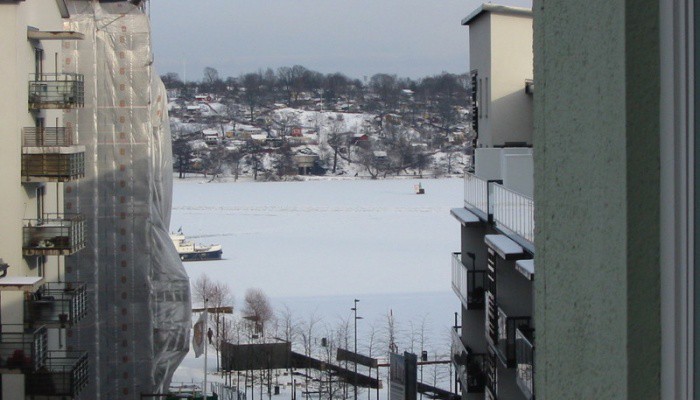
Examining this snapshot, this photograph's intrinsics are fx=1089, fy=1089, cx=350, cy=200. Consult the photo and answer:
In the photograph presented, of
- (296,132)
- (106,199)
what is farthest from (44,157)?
(296,132)

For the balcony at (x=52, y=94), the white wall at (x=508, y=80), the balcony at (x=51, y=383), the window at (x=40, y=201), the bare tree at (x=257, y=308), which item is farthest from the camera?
the bare tree at (x=257, y=308)

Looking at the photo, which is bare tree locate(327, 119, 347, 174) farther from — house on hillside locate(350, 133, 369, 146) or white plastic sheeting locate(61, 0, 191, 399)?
white plastic sheeting locate(61, 0, 191, 399)

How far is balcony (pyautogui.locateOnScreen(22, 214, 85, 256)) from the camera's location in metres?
11.6

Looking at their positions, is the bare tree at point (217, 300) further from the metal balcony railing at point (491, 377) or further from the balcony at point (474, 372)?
the metal balcony railing at point (491, 377)

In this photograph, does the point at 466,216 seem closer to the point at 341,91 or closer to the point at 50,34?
the point at 50,34

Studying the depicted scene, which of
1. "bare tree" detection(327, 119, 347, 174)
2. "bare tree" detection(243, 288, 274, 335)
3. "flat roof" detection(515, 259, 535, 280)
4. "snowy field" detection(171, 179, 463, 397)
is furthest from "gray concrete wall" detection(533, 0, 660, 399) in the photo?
"bare tree" detection(327, 119, 347, 174)

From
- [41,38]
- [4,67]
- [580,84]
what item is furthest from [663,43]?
[41,38]

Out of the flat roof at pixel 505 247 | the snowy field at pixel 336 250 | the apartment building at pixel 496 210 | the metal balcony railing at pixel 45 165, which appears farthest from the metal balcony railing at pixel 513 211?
the snowy field at pixel 336 250

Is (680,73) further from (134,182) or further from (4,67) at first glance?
(134,182)

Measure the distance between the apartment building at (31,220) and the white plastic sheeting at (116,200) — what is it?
1724 millimetres

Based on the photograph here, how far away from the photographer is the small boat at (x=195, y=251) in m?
36.5

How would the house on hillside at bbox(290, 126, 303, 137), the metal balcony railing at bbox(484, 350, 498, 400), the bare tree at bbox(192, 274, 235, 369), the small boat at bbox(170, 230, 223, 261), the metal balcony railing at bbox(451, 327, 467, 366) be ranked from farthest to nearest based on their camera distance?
the house on hillside at bbox(290, 126, 303, 137) → the small boat at bbox(170, 230, 223, 261) → the bare tree at bbox(192, 274, 235, 369) → the metal balcony railing at bbox(451, 327, 467, 366) → the metal balcony railing at bbox(484, 350, 498, 400)

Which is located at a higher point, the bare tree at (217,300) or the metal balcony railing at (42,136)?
the metal balcony railing at (42,136)

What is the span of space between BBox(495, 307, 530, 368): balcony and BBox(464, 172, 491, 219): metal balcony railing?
112 inches
